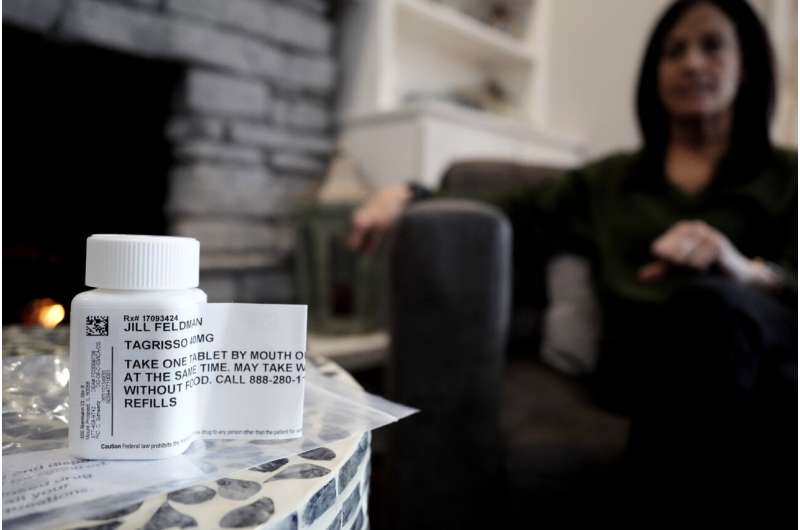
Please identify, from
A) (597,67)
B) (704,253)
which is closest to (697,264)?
(704,253)

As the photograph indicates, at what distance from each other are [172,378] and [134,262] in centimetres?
7

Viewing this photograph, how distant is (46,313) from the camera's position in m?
0.79

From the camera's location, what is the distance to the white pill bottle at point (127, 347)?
304mm

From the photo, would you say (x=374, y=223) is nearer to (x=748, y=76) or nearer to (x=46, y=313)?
(x=46, y=313)

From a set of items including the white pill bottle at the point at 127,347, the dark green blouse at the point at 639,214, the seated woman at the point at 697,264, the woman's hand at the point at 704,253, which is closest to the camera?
the white pill bottle at the point at 127,347

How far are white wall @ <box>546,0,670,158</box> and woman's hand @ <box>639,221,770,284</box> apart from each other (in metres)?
1.46

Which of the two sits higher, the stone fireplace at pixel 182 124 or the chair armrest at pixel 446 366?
the stone fireplace at pixel 182 124

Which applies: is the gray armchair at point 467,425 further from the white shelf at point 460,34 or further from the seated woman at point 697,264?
the white shelf at point 460,34

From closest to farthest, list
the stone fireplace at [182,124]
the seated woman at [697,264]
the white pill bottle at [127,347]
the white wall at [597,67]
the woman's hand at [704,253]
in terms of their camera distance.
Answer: the white pill bottle at [127,347] < the seated woman at [697,264] < the woman's hand at [704,253] < the stone fireplace at [182,124] < the white wall at [597,67]

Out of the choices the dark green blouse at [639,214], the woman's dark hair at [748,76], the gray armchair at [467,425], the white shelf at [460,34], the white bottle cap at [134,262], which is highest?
the white shelf at [460,34]

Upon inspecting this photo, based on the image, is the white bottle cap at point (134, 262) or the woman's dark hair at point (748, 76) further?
the woman's dark hair at point (748, 76)

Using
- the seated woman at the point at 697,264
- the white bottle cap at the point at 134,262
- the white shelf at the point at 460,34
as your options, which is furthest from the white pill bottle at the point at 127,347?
the white shelf at the point at 460,34

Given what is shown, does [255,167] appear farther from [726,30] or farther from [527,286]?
[726,30]

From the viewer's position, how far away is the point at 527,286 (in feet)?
4.04
